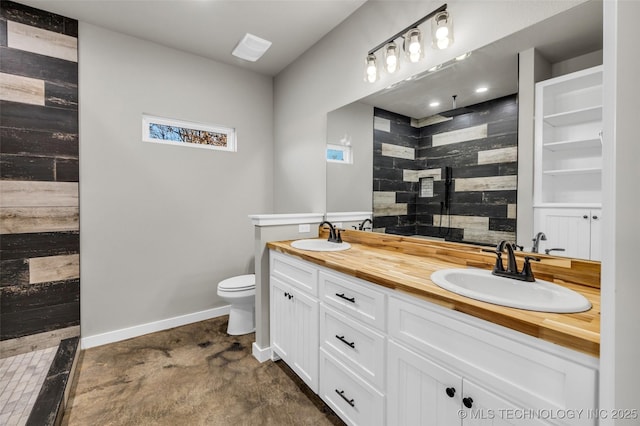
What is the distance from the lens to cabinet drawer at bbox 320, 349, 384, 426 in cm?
126

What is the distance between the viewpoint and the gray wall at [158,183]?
2393 mm

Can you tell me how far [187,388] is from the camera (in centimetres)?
185

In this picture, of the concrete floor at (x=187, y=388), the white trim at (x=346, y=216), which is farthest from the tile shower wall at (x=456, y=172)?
the concrete floor at (x=187, y=388)

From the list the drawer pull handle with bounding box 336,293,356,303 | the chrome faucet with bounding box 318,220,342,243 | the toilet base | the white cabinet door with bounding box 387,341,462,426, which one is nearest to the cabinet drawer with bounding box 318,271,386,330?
the drawer pull handle with bounding box 336,293,356,303

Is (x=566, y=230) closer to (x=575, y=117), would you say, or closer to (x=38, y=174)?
(x=575, y=117)

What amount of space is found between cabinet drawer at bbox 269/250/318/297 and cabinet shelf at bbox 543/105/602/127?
1.34 meters

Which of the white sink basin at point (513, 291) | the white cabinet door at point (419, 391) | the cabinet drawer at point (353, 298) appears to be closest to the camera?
the white sink basin at point (513, 291)

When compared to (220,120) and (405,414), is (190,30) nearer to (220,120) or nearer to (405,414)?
(220,120)

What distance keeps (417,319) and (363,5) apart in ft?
7.49

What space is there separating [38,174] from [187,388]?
6.54 ft

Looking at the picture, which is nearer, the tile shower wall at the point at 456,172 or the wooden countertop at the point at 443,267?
the wooden countertop at the point at 443,267

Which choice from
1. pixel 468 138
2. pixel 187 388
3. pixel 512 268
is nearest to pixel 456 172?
pixel 468 138

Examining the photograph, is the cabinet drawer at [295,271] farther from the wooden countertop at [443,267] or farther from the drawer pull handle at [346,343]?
the drawer pull handle at [346,343]

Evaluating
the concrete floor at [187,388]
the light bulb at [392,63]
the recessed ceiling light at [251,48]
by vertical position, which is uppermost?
the recessed ceiling light at [251,48]
